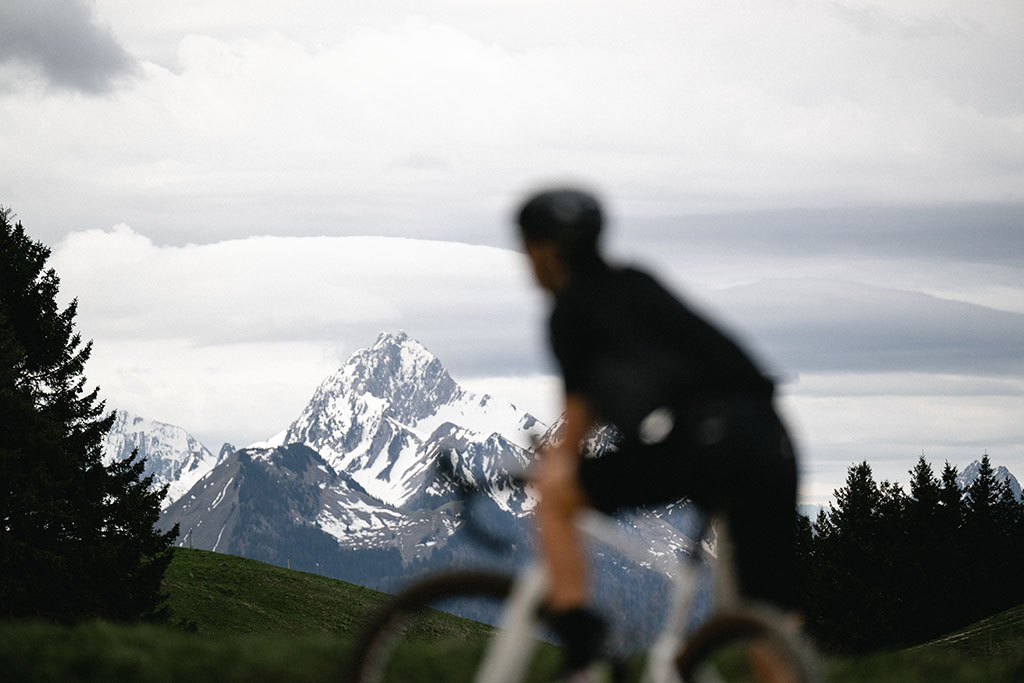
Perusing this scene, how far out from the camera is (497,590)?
15.8ft

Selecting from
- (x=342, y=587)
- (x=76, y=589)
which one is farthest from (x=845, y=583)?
(x=76, y=589)

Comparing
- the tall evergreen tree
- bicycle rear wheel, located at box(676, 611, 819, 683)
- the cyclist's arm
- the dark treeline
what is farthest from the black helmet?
the dark treeline

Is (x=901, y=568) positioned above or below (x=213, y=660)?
above

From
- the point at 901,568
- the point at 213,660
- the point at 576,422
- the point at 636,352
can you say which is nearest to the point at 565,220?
Answer: the point at 636,352

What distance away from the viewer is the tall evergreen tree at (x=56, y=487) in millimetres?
38062

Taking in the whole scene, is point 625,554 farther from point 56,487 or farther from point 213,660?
point 56,487

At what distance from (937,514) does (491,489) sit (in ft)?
293

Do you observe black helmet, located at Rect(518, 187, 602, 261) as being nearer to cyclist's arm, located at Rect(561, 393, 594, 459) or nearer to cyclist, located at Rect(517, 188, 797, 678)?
cyclist, located at Rect(517, 188, 797, 678)

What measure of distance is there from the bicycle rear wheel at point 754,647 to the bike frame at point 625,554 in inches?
3.9

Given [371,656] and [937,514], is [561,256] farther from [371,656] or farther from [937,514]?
[937,514]

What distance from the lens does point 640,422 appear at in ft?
15.0

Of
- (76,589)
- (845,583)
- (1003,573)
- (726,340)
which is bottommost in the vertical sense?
(76,589)

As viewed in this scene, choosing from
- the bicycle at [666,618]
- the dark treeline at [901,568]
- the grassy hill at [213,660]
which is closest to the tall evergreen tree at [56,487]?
the grassy hill at [213,660]

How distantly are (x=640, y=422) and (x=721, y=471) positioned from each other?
1.27 ft
